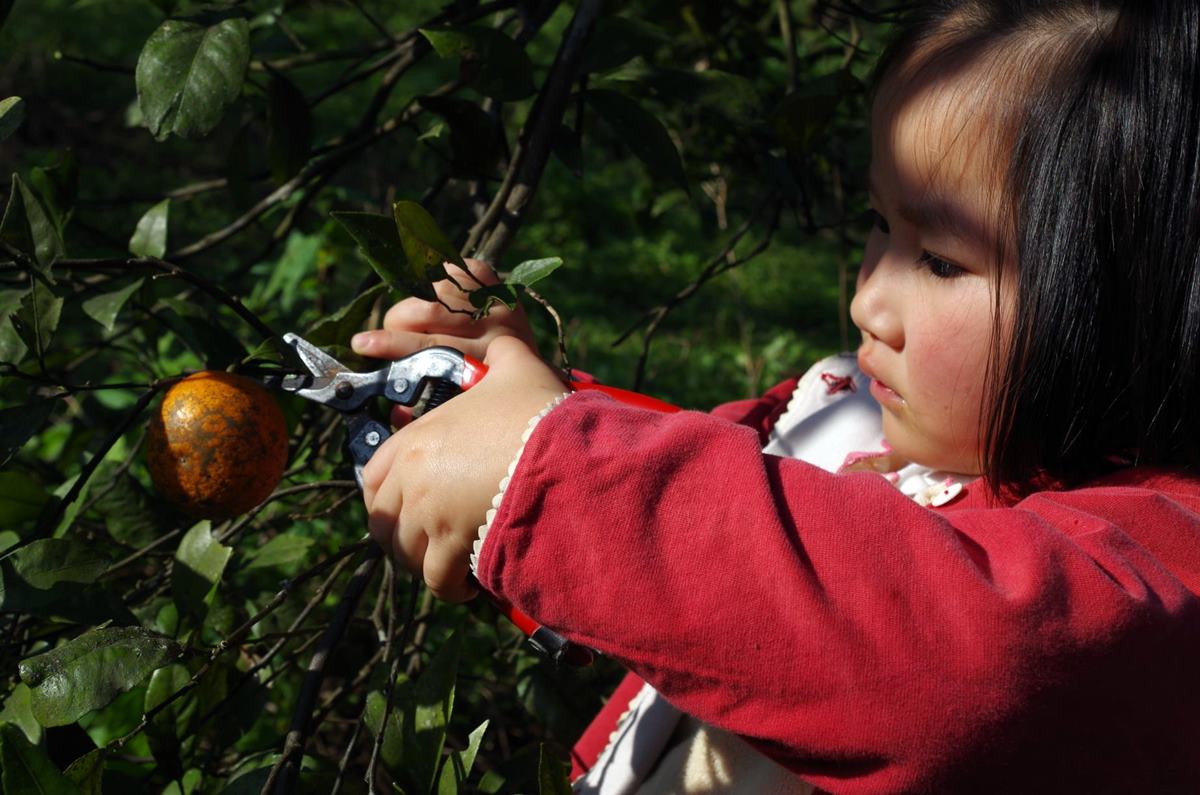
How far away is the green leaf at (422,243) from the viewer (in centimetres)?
107

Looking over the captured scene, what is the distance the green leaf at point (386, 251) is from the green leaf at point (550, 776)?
0.42m

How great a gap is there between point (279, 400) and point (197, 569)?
25cm

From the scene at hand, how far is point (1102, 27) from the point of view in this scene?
104 cm

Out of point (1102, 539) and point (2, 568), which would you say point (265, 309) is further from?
point (1102, 539)

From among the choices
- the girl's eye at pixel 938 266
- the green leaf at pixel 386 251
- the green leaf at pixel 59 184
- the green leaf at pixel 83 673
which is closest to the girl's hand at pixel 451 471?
the green leaf at pixel 386 251

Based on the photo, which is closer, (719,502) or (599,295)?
(719,502)

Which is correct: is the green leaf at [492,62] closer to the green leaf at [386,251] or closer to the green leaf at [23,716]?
the green leaf at [386,251]

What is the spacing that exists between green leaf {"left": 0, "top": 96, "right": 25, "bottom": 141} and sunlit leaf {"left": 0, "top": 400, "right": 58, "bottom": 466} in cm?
31

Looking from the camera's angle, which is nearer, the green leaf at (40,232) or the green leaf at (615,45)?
the green leaf at (40,232)

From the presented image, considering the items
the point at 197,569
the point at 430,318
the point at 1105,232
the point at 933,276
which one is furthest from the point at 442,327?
the point at 1105,232

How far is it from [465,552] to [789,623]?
276 millimetres

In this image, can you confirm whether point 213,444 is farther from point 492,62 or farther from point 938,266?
point 938,266

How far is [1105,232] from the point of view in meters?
0.99

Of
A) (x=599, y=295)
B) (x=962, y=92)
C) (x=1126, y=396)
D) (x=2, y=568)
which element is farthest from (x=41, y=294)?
(x=599, y=295)
